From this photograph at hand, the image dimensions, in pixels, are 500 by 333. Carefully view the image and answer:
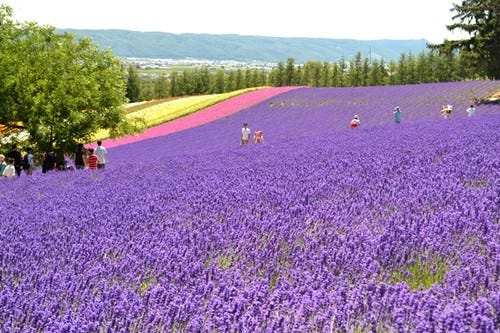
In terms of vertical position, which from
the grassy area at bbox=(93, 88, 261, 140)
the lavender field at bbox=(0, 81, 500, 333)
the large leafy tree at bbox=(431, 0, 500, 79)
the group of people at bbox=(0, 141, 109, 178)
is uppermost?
the large leafy tree at bbox=(431, 0, 500, 79)

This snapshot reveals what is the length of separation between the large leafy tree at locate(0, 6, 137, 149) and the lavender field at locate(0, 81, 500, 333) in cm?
1218

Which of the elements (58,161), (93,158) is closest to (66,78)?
(58,161)

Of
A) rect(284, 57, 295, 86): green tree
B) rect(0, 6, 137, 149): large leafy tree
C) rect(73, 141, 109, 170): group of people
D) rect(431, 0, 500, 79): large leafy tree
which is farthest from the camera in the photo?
rect(284, 57, 295, 86): green tree

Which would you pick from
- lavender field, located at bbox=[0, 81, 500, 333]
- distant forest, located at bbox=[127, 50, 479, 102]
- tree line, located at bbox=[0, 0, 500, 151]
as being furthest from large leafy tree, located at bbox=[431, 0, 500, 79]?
distant forest, located at bbox=[127, 50, 479, 102]

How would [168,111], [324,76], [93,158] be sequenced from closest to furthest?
[93,158] → [168,111] → [324,76]

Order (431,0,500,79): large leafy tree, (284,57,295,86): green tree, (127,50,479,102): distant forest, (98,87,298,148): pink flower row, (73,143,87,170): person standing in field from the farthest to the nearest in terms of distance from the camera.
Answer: (284,57,295,86): green tree
(127,50,479,102): distant forest
(98,87,298,148): pink flower row
(431,0,500,79): large leafy tree
(73,143,87,170): person standing in field

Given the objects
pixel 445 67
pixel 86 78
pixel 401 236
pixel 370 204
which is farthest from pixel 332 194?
pixel 445 67

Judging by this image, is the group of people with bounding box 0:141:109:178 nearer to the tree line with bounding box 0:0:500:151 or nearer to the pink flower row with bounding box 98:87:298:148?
the tree line with bounding box 0:0:500:151

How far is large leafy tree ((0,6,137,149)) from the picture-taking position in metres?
21.2

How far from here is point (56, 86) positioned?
868 inches

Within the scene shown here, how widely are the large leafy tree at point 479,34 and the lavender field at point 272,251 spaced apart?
23561 mm

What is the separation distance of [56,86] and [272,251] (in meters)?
18.7

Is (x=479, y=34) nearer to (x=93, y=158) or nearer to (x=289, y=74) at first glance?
(x=93, y=158)

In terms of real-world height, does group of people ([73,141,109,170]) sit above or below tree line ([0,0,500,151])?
below
